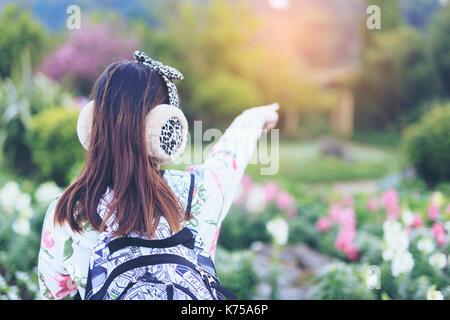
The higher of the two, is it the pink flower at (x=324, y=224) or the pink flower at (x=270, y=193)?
the pink flower at (x=270, y=193)

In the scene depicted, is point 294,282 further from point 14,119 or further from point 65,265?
point 14,119

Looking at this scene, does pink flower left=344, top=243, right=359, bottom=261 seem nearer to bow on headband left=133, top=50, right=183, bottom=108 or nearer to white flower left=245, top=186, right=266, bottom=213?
white flower left=245, top=186, right=266, bottom=213

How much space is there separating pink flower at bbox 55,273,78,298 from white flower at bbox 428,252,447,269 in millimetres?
1812

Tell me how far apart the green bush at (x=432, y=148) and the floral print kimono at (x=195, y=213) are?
377cm

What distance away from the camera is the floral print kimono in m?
1.16

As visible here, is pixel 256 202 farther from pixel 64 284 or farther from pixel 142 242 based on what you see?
pixel 142 242

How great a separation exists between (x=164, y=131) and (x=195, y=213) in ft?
0.87

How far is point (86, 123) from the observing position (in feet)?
3.77

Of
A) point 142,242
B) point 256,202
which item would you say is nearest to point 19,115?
point 256,202

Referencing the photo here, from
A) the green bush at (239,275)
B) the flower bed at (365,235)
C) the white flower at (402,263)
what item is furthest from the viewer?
the green bush at (239,275)

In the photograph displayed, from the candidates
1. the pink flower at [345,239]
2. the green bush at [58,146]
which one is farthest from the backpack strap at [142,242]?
the green bush at [58,146]

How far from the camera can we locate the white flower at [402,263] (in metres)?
2.13

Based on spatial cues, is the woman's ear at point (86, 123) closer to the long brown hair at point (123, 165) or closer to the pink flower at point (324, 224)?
the long brown hair at point (123, 165)
